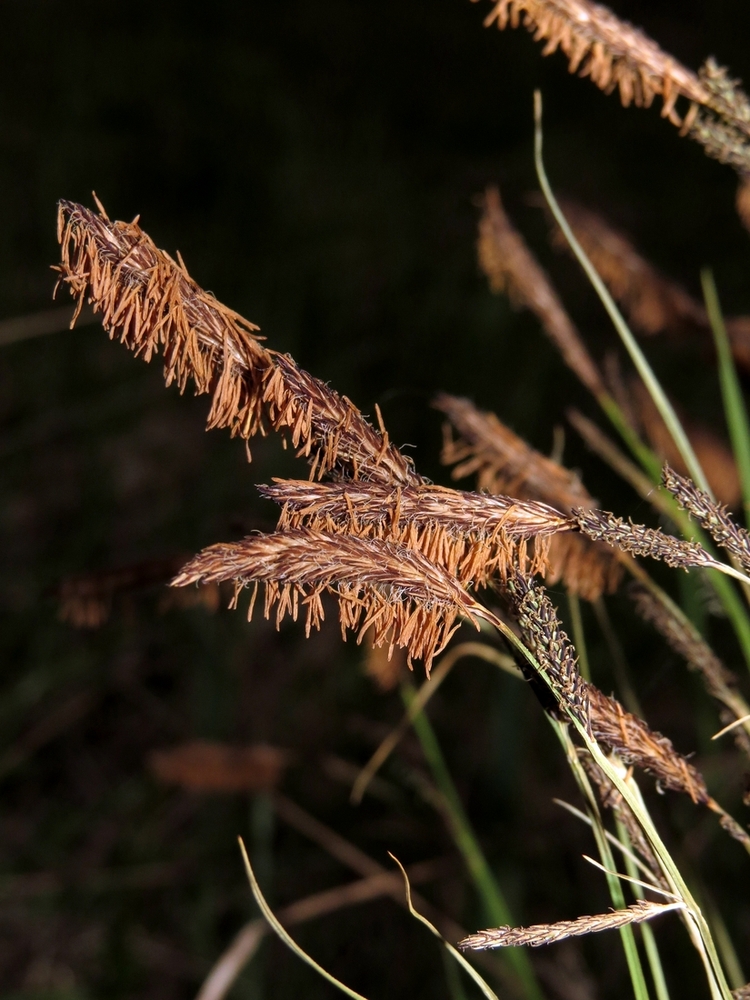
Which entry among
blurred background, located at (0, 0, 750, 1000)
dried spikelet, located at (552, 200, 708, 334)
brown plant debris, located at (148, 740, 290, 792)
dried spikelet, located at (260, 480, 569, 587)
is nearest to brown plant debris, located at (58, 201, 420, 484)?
dried spikelet, located at (260, 480, 569, 587)

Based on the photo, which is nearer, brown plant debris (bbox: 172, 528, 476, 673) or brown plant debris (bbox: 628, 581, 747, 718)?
brown plant debris (bbox: 172, 528, 476, 673)

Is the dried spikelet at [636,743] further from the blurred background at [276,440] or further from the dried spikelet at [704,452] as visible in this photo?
the dried spikelet at [704,452]

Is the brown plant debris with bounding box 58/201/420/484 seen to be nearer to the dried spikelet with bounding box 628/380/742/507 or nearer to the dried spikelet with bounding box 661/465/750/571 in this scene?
the dried spikelet with bounding box 661/465/750/571

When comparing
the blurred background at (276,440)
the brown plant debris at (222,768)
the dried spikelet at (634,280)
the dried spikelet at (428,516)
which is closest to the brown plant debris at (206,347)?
the dried spikelet at (428,516)

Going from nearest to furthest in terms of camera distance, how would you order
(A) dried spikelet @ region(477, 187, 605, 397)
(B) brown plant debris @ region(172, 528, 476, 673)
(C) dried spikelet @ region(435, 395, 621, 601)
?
1. (B) brown plant debris @ region(172, 528, 476, 673)
2. (C) dried spikelet @ region(435, 395, 621, 601)
3. (A) dried spikelet @ region(477, 187, 605, 397)

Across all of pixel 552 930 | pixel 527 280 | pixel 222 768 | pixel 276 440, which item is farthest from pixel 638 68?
pixel 276 440

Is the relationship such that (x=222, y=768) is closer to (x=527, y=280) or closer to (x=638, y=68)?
(x=527, y=280)
